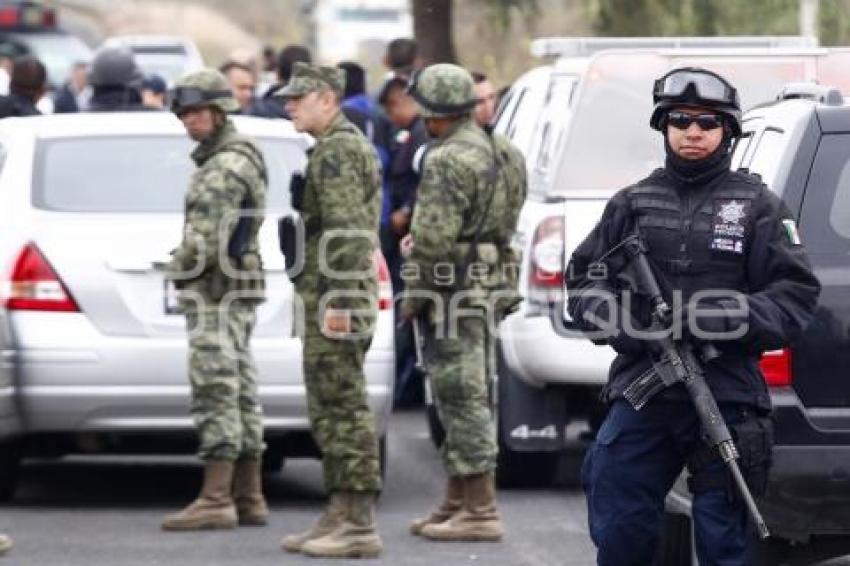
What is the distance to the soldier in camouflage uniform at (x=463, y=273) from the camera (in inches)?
368

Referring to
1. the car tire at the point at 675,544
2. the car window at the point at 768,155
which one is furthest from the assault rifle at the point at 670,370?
the car tire at the point at 675,544

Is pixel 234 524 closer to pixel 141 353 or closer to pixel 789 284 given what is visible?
pixel 141 353

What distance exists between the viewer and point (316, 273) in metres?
9.06

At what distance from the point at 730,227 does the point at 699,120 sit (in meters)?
0.30

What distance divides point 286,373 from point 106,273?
0.84m

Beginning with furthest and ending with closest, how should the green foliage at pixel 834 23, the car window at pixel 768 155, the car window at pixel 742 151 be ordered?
the green foliage at pixel 834 23, the car window at pixel 742 151, the car window at pixel 768 155

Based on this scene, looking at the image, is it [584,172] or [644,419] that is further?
[584,172]

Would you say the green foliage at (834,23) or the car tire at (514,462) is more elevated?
the green foliage at (834,23)

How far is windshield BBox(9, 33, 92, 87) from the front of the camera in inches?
1157

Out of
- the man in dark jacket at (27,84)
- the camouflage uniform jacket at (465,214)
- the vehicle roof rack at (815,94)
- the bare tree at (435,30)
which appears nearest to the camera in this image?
the vehicle roof rack at (815,94)

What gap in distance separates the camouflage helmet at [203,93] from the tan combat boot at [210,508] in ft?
4.61

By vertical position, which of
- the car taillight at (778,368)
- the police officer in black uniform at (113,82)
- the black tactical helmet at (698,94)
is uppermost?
the black tactical helmet at (698,94)

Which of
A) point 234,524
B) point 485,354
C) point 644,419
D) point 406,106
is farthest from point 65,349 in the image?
point 406,106

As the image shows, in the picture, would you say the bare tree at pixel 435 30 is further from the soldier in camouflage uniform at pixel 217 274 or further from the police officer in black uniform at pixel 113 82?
the soldier in camouflage uniform at pixel 217 274
